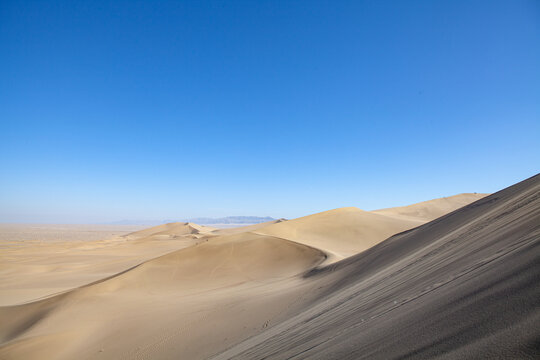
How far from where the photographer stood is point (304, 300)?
6.20 m

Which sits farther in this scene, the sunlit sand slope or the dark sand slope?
the sunlit sand slope

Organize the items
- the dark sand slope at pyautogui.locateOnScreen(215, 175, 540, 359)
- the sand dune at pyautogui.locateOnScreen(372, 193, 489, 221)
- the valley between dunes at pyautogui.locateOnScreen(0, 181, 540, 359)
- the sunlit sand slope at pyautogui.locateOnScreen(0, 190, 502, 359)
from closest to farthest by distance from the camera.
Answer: the dark sand slope at pyautogui.locateOnScreen(215, 175, 540, 359) < the valley between dunes at pyautogui.locateOnScreen(0, 181, 540, 359) < the sunlit sand slope at pyautogui.locateOnScreen(0, 190, 502, 359) < the sand dune at pyautogui.locateOnScreen(372, 193, 489, 221)

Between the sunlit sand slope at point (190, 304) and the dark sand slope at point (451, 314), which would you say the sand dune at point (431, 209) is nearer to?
the sunlit sand slope at point (190, 304)

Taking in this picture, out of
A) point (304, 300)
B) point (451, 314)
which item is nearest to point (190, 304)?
point (304, 300)

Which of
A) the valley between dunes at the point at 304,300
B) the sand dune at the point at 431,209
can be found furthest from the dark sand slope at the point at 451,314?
the sand dune at the point at 431,209

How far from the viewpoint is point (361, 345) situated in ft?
6.70

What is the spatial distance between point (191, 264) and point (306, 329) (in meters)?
12.0

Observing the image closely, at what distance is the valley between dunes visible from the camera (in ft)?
5.61

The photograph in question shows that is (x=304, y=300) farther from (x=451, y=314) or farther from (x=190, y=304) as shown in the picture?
(x=451, y=314)

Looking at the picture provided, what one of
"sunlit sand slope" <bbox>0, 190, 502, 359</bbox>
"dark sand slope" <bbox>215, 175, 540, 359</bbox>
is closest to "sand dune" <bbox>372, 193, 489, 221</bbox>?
"sunlit sand slope" <bbox>0, 190, 502, 359</bbox>

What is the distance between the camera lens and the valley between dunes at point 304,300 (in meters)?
1.71

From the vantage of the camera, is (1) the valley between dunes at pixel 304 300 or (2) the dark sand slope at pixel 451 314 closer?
(2) the dark sand slope at pixel 451 314

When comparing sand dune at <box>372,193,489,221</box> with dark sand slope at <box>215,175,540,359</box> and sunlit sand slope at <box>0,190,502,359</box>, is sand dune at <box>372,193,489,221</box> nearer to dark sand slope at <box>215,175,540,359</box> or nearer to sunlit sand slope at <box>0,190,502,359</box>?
sunlit sand slope at <box>0,190,502,359</box>

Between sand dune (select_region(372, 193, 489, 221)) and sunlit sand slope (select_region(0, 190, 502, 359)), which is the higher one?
sand dune (select_region(372, 193, 489, 221))
